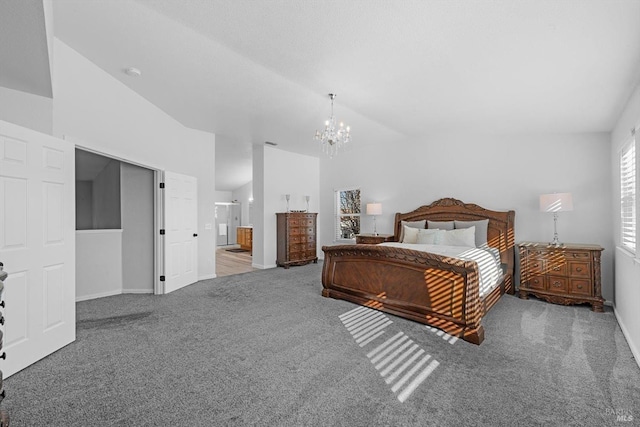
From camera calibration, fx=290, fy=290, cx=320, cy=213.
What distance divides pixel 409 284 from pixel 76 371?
3096 millimetres

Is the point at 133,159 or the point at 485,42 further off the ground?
the point at 485,42

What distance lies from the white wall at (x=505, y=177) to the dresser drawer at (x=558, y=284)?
2.14 feet

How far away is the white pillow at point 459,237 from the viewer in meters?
4.39

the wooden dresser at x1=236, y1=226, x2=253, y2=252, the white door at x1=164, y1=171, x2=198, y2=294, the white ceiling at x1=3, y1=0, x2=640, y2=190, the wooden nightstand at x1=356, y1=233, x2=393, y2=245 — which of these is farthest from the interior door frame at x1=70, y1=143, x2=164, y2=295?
the wooden dresser at x1=236, y1=226, x2=253, y2=252

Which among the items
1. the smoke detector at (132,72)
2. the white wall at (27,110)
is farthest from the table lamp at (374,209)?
the white wall at (27,110)

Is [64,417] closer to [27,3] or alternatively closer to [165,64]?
[27,3]

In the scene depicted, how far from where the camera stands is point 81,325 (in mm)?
3141

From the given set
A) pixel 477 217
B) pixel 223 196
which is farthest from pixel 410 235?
pixel 223 196

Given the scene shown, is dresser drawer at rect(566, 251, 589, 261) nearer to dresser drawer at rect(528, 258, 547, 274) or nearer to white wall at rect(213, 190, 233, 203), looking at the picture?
dresser drawer at rect(528, 258, 547, 274)

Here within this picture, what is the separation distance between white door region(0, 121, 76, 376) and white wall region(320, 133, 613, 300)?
4961 mm

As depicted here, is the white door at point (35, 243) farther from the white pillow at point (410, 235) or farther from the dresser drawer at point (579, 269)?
the dresser drawer at point (579, 269)

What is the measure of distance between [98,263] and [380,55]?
4.68 meters

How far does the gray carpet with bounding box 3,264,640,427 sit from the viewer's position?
174 cm

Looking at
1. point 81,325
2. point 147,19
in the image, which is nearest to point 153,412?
point 81,325
